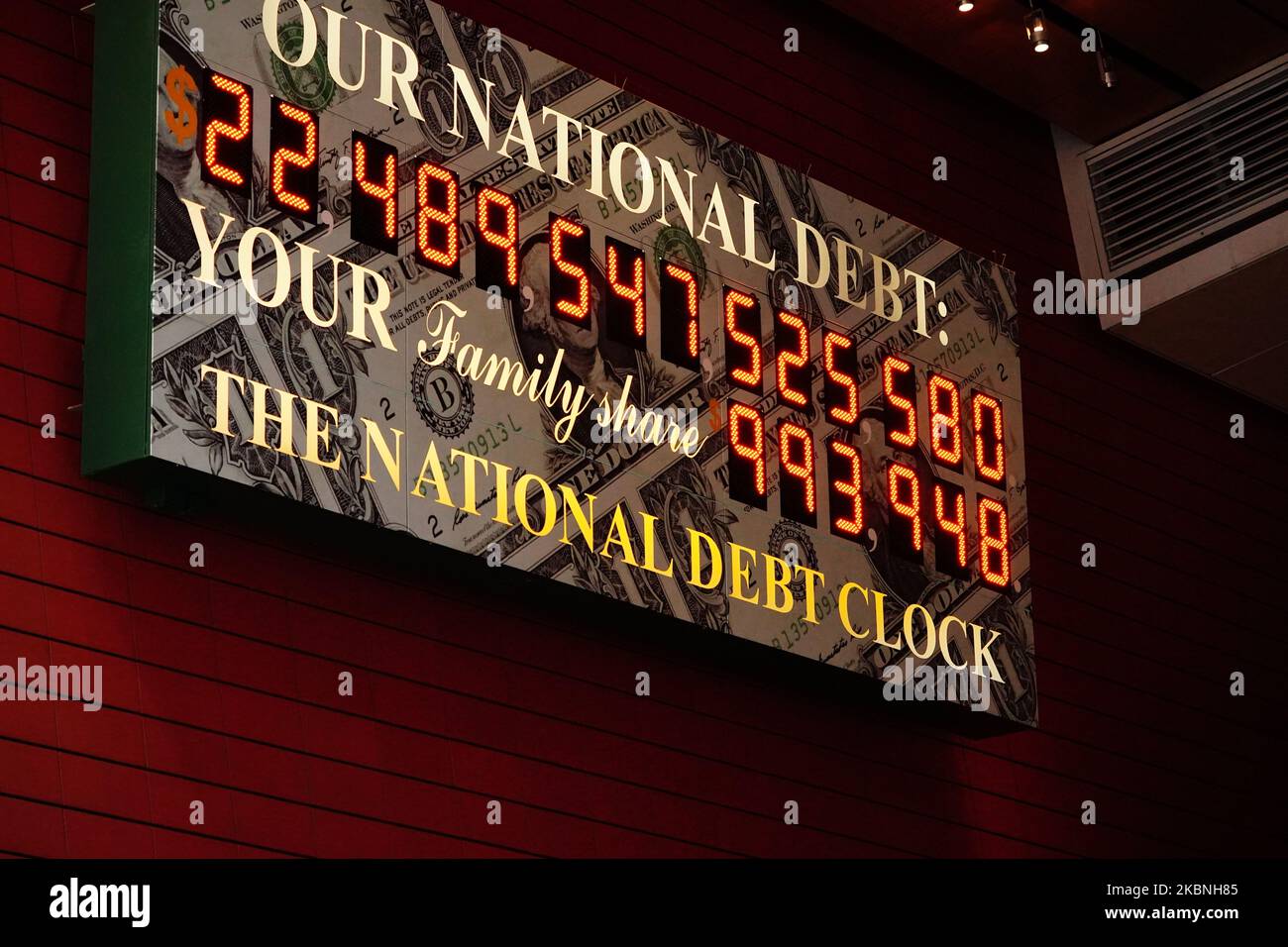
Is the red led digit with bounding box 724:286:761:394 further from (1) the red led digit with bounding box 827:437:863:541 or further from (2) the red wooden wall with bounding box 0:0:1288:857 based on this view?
(2) the red wooden wall with bounding box 0:0:1288:857

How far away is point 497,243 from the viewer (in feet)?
21.7

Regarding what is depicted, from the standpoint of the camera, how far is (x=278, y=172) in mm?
6070

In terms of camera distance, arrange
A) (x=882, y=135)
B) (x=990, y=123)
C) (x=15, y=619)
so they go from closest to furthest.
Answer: (x=15, y=619) → (x=882, y=135) → (x=990, y=123)

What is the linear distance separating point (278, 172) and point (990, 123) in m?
4.38

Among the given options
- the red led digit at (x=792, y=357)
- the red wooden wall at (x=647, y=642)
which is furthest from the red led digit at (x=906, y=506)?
the red wooden wall at (x=647, y=642)

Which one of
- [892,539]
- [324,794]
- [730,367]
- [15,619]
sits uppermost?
[730,367]

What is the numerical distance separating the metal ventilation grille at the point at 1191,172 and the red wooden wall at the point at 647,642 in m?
0.26

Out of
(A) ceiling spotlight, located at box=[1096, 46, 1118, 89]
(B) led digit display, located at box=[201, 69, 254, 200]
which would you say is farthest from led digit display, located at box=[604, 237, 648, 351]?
(A) ceiling spotlight, located at box=[1096, 46, 1118, 89]

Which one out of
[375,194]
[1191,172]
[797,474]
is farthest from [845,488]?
[1191,172]

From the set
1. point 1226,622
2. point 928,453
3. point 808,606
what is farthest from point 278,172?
point 1226,622

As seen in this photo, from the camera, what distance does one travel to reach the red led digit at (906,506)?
299 inches

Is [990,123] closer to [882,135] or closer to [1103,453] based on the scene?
[882,135]

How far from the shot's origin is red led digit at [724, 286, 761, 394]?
23.9ft

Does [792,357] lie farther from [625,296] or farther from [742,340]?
[625,296]
